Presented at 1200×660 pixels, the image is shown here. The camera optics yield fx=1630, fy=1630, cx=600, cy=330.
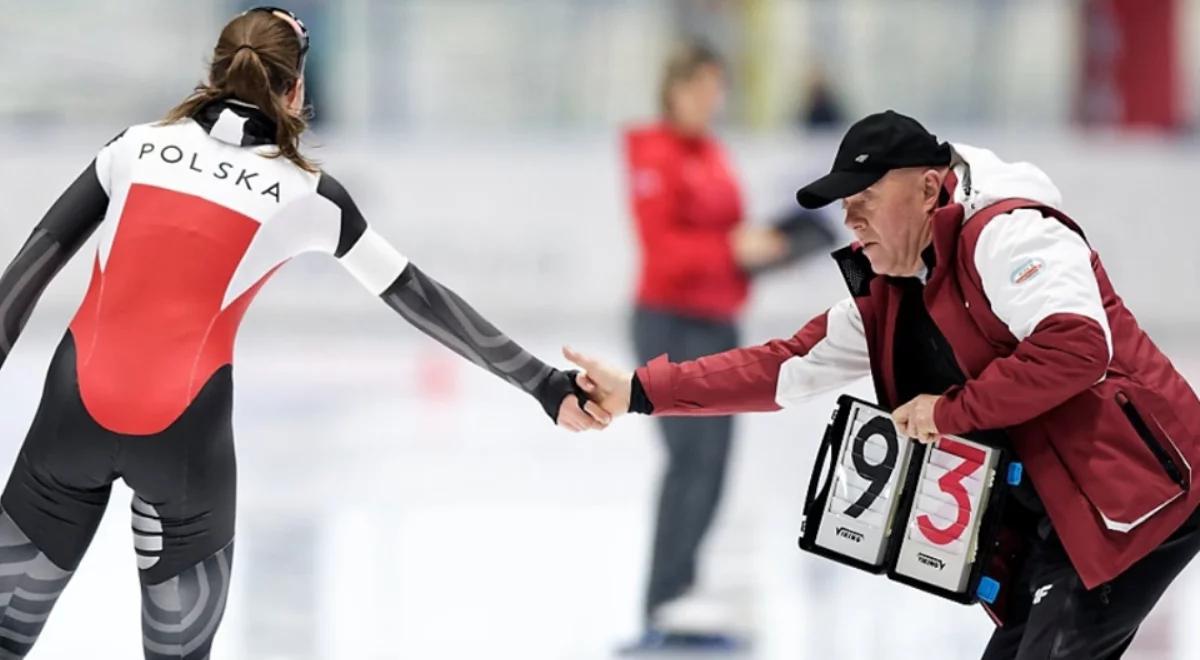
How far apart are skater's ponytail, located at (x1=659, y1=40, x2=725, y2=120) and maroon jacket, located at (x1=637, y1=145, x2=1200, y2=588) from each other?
6.94ft

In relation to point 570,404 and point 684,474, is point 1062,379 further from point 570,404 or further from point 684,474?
point 684,474

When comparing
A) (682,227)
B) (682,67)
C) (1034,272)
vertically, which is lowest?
(1034,272)

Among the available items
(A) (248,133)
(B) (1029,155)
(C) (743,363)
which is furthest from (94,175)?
(B) (1029,155)

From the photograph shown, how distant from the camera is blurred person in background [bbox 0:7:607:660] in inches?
111

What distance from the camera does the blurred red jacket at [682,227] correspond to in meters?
4.80

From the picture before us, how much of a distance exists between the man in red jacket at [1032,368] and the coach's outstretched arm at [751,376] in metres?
0.17

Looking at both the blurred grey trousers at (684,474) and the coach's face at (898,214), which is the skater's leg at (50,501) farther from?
the blurred grey trousers at (684,474)

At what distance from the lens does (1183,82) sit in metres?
14.4

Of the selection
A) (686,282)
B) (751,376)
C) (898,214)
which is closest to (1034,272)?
(898,214)

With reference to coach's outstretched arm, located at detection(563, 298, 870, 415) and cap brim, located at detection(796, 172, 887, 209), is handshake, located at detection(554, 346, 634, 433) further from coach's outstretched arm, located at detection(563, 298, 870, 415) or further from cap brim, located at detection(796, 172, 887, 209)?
cap brim, located at detection(796, 172, 887, 209)

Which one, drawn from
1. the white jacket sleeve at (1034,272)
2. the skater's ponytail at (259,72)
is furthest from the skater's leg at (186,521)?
the white jacket sleeve at (1034,272)

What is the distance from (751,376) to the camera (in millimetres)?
3227

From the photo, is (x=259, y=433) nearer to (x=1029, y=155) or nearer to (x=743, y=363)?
(x=743, y=363)

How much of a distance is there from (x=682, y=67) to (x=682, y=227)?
49 cm
